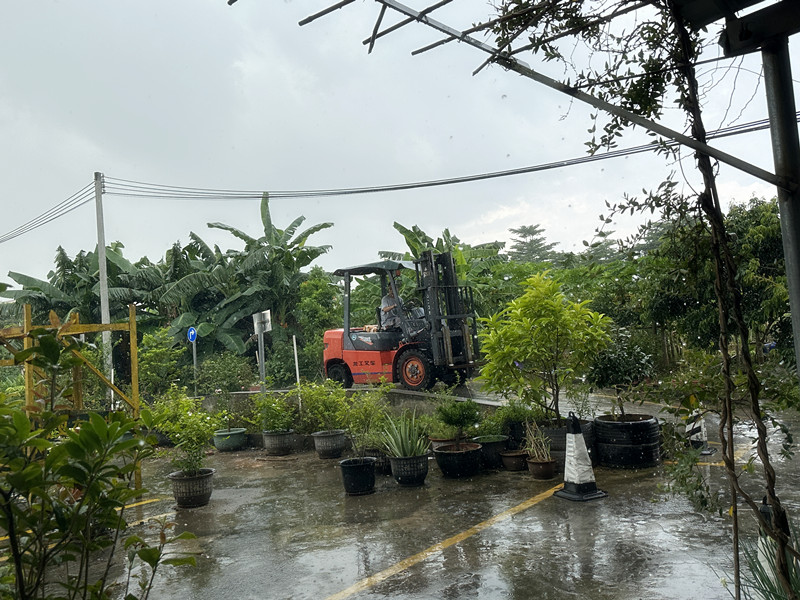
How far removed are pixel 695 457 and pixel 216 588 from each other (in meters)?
3.76

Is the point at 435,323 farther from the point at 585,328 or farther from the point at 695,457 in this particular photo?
the point at 695,457

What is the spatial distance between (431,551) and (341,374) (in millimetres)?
10945

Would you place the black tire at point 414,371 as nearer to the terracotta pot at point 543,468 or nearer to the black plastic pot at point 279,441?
the black plastic pot at point 279,441

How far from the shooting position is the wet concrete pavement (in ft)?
15.2

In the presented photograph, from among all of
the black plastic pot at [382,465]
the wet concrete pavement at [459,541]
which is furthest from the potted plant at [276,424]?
the black plastic pot at [382,465]

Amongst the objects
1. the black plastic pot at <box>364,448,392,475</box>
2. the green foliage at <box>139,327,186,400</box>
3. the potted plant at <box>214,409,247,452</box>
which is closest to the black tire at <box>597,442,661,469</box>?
the black plastic pot at <box>364,448,392,475</box>

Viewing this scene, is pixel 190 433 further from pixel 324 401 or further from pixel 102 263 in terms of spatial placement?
pixel 102 263

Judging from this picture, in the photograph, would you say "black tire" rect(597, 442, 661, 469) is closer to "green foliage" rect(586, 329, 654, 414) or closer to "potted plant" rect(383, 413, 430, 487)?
"green foliage" rect(586, 329, 654, 414)

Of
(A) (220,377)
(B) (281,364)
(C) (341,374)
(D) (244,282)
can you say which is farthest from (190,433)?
(D) (244,282)

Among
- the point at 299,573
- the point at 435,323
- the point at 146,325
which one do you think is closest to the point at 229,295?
the point at 146,325

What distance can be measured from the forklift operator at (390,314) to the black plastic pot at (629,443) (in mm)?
6784

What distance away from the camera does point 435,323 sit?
13.2 meters

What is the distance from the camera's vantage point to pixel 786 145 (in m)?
2.43

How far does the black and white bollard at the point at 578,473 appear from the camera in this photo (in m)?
6.79
